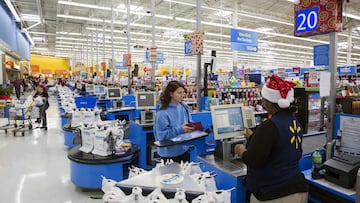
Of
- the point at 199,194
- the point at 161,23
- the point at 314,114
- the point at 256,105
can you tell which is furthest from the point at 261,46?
the point at 199,194

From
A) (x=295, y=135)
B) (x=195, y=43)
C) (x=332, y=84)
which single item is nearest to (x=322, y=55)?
(x=332, y=84)

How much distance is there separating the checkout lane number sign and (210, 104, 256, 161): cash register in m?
1.00

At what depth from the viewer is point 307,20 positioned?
2.55 meters

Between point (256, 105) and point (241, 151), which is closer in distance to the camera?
point (241, 151)

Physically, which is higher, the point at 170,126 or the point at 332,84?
the point at 332,84

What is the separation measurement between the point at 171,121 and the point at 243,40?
770cm

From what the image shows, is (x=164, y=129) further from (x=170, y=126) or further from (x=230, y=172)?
(x=230, y=172)

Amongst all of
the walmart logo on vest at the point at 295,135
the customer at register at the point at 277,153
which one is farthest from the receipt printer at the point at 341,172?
the walmart logo on vest at the point at 295,135

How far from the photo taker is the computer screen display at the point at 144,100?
4.86 metres

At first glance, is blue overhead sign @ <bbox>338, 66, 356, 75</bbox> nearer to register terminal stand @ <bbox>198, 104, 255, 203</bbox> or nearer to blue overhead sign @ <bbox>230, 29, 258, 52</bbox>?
blue overhead sign @ <bbox>230, 29, 258, 52</bbox>

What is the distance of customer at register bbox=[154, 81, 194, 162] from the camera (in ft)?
9.27

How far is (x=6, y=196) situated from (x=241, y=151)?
3.52 metres

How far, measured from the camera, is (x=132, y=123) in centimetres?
470

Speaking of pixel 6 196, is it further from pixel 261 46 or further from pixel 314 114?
pixel 261 46
